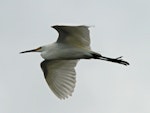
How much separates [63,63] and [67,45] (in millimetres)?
961

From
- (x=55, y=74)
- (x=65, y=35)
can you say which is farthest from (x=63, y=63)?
(x=65, y=35)

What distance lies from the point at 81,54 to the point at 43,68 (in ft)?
4.41

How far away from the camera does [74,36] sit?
42.1ft

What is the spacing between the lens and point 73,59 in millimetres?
12945

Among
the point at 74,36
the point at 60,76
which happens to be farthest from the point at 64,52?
the point at 60,76

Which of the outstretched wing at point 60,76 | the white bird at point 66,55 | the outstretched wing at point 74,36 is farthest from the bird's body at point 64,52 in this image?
the outstretched wing at point 60,76

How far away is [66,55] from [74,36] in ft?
1.47

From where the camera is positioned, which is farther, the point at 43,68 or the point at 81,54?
the point at 43,68

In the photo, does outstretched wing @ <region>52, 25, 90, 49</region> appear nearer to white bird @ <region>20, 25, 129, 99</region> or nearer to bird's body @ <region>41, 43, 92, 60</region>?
white bird @ <region>20, 25, 129, 99</region>

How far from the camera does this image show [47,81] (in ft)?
44.4

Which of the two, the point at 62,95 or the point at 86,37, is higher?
the point at 86,37

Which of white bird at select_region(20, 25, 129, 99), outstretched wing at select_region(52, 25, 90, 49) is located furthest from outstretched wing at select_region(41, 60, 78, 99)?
outstretched wing at select_region(52, 25, 90, 49)

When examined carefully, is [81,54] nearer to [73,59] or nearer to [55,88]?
[73,59]

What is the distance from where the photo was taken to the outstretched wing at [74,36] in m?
12.4
